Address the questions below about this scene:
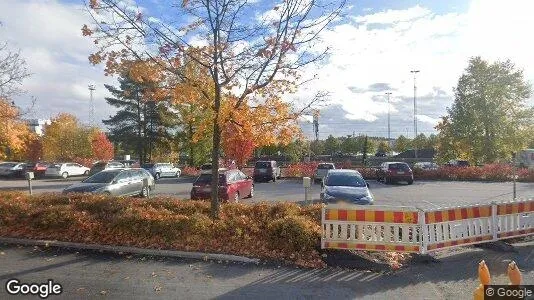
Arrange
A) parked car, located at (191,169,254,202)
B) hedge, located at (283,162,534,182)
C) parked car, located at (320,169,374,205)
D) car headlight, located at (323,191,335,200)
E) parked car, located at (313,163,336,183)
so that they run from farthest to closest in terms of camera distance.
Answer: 1. hedge, located at (283,162,534,182)
2. parked car, located at (313,163,336,183)
3. parked car, located at (191,169,254,202)
4. car headlight, located at (323,191,335,200)
5. parked car, located at (320,169,374,205)

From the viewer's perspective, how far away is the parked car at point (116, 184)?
13.6 m

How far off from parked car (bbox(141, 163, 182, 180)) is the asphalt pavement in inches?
1028

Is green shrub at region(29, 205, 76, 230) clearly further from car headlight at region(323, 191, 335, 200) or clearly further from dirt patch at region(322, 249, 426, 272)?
car headlight at region(323, 191, 335, 200)

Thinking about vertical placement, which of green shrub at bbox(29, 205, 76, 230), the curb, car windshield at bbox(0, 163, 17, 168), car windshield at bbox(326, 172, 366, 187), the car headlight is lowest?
the curb

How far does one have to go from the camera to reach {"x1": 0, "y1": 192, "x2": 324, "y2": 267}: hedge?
25.0 ft

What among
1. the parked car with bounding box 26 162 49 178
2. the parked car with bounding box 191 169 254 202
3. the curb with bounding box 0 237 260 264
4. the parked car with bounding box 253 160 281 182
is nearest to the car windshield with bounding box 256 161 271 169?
the parked car with bounding box 253 160 281 182

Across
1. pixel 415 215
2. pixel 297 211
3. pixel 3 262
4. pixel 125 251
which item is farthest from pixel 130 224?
pixel 415 215

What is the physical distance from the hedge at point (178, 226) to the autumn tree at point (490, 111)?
99.4 ft

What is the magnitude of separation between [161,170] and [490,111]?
30.1 meters

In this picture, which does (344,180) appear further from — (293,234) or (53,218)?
(53,218)

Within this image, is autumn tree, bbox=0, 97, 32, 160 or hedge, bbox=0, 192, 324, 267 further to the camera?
autumn tree, bbox=0, 97, 32, 160

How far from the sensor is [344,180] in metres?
13.1

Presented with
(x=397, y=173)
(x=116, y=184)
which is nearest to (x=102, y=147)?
(x=116, y=184)

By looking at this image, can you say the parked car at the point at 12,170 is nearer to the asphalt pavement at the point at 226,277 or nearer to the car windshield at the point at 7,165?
the car windshield at the point at 7,165
